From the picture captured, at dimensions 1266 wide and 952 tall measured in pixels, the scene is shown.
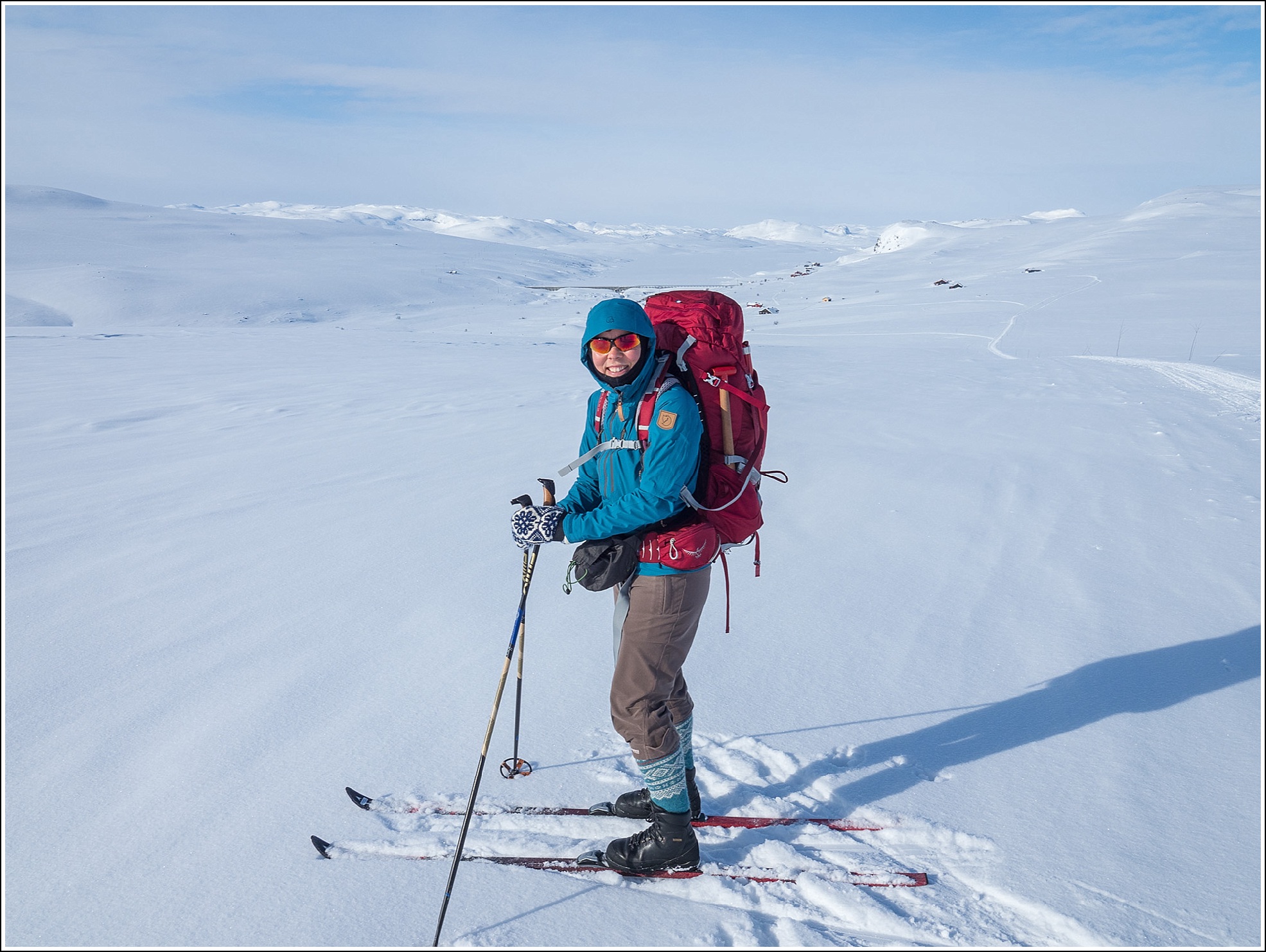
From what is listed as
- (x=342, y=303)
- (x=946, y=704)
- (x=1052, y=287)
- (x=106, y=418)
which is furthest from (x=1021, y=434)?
(x=342, y=303)

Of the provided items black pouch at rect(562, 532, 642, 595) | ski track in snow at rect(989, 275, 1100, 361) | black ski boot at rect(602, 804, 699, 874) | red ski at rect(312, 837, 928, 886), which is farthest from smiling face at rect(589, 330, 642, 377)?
ski track in snow at rect(989, 275, 1100, 361)

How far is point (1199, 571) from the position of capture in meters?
4.23

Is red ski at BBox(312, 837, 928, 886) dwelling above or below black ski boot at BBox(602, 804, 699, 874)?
below

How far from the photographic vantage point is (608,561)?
2.18 metres

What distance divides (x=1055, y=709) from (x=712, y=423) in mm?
2116

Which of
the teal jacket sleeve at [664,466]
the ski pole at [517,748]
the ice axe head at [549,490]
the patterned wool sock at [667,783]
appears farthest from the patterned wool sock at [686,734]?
the ice axe head at [549,490]

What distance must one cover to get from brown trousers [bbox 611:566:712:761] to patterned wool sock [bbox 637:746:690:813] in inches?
1.0

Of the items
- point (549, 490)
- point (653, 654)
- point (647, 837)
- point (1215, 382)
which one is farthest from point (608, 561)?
point (1215, 382)

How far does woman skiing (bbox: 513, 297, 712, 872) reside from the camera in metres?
2.08

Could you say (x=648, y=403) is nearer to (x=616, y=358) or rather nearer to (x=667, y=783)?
(x=616, y=358)

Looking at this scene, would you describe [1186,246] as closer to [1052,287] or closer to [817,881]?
[1052,287]

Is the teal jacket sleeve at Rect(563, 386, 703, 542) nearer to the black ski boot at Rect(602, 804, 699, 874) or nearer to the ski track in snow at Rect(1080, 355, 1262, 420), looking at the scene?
the black ski boot at Rect(602, 804, 699, 874)

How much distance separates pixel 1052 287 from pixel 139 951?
23654mm

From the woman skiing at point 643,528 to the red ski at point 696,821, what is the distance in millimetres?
258
